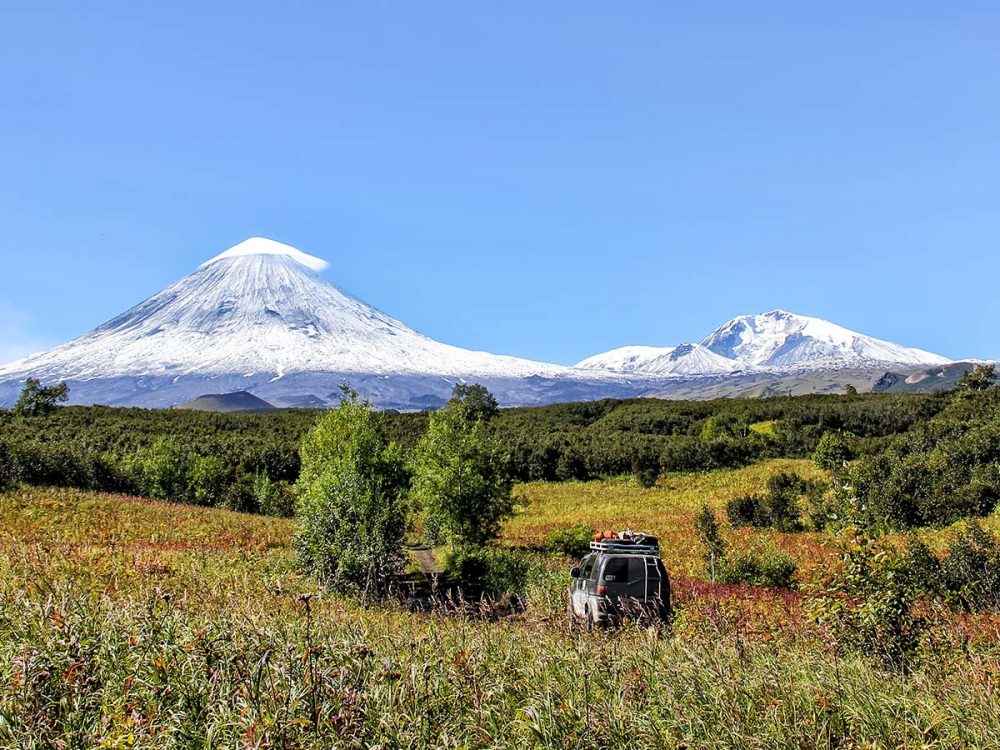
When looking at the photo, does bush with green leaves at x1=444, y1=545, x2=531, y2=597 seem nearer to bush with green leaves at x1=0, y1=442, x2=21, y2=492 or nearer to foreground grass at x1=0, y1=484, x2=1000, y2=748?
foreground grass at x1=0, y1=484, x2=1000, y2=748

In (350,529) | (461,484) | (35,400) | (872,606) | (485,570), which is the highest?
(35,400)

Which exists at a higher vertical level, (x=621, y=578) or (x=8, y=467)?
(x=8, y=467)

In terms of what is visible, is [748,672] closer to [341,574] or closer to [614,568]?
[614,568]

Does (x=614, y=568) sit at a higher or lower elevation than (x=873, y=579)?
lower

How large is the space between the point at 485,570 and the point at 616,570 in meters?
11.4

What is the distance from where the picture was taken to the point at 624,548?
14.3 m

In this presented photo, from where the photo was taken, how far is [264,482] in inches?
1882

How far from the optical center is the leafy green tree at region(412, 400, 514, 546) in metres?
30.5

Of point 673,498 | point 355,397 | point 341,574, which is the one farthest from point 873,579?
point 673,498

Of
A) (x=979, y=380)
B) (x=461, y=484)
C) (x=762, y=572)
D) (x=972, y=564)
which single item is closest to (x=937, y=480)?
(x=762, y=572)

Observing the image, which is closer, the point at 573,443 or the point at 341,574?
the point at 341,574

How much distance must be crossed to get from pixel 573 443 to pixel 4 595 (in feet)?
220

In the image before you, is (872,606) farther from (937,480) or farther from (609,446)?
(609,446)

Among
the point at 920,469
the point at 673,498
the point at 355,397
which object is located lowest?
the point at 673,498
